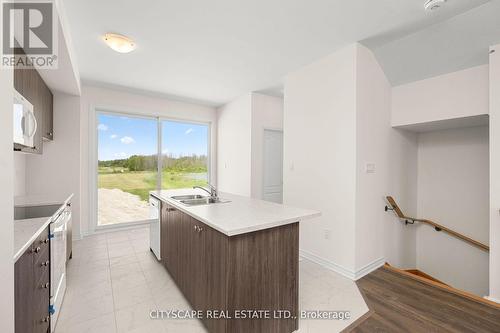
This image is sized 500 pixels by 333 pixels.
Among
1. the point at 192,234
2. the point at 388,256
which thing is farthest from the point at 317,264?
the point at 192,234

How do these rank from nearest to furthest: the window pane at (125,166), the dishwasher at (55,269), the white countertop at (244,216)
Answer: the white countertop at (244,216)
the dishwasher at (55,269)
the window pane at (125,166)

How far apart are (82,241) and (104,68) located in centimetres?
283

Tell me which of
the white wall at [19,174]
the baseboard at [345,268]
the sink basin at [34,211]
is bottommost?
the baseboard at [345,268]

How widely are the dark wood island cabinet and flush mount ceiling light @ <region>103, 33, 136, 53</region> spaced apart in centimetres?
217

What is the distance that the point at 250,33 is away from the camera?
2.44 m

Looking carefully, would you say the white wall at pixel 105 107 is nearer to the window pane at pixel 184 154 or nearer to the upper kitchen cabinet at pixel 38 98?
the window pane at pixel 184 154

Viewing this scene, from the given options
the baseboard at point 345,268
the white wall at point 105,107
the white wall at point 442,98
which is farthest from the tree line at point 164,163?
the white wall at point 442,98

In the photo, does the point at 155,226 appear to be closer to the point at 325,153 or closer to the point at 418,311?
the point at 325,153

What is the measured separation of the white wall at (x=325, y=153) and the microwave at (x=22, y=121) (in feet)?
9.76

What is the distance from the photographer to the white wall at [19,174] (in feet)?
9.43

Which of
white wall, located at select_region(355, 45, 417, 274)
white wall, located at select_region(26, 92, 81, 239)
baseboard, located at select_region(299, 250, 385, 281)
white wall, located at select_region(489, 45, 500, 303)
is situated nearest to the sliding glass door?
white wall, located at select_region(26, 92, 81, 239)

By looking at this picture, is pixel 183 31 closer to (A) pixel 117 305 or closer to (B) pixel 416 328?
(A) pixel 117 305

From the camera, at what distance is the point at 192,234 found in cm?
187

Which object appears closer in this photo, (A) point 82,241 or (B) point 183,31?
(B) point 183,31
